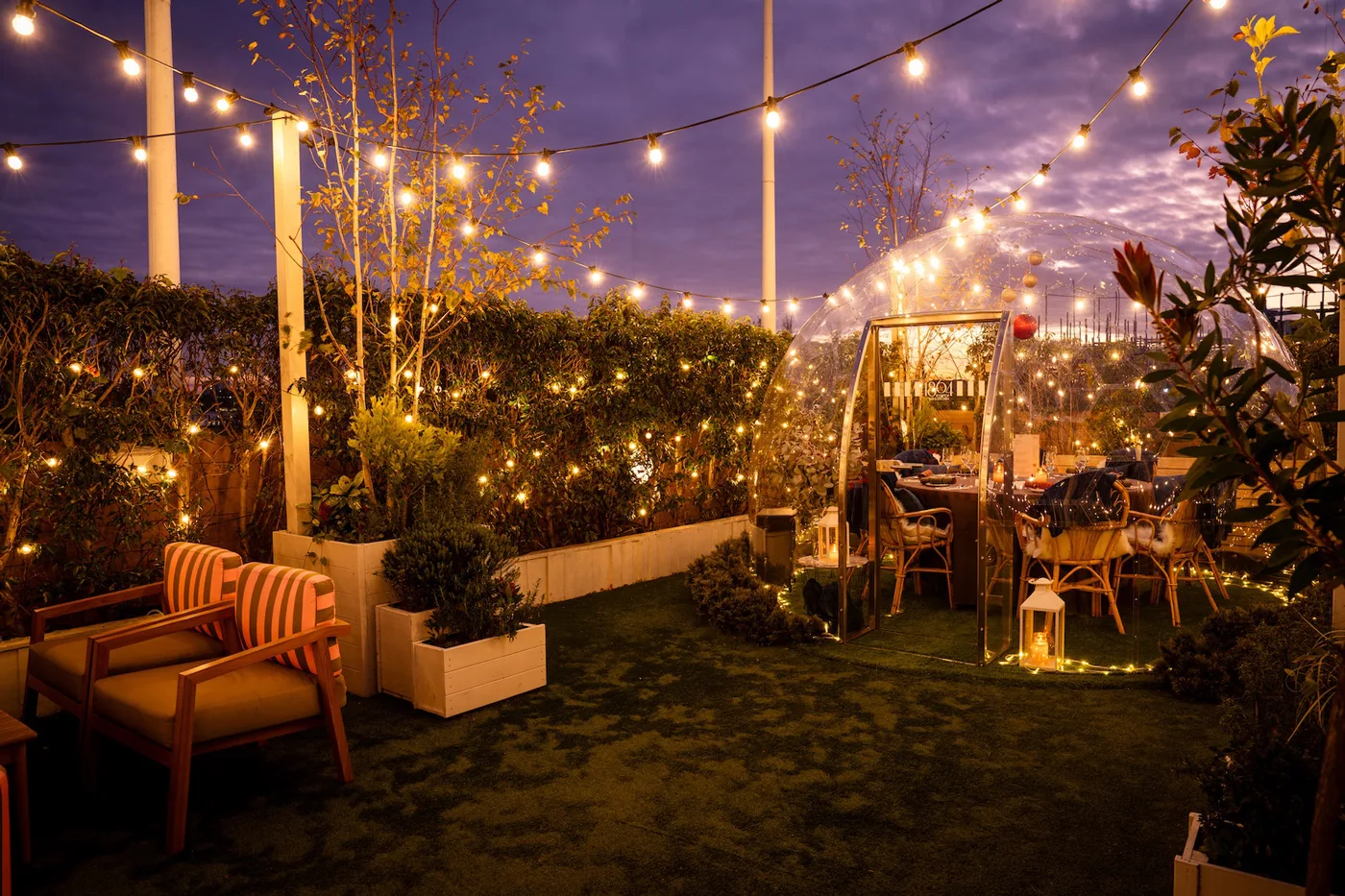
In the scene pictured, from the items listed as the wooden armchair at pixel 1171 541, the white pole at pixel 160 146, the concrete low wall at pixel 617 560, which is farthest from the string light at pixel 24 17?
the wooden armchair at pixel 1171 541

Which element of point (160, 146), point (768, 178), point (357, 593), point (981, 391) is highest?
point (768, 178)

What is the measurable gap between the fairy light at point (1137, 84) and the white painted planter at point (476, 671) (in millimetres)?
5173

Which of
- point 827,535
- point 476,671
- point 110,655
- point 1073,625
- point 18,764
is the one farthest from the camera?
point 827,535

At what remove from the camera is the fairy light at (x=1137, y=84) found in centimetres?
561

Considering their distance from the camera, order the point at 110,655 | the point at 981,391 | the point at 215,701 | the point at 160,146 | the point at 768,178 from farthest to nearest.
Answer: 1. the point at 768,178
2. the point at 981,391
3. the point at 160,146
4. the point at 110,655
5. the point at 215,701

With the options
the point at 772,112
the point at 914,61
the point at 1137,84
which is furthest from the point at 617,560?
the point at 1137,84

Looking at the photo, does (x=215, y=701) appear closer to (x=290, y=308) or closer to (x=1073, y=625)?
(x=290, y=308)

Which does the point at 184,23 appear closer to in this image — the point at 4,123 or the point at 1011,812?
Answer: the point at 4,123

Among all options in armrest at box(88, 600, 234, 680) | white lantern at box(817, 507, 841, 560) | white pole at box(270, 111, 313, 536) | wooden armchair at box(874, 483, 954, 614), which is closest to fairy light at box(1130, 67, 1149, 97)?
wooden armchair at box(874, 483, 954, 614)

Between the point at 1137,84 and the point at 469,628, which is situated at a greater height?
the point at 1137,84

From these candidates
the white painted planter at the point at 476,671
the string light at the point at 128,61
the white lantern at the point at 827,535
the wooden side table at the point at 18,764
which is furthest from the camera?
the white lantern at the point at 827,535

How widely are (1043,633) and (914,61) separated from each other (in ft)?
12.1

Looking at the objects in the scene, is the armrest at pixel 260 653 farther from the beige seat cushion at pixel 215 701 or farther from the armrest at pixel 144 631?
the armrest at pixel 144 631

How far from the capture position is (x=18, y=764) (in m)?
3.15
